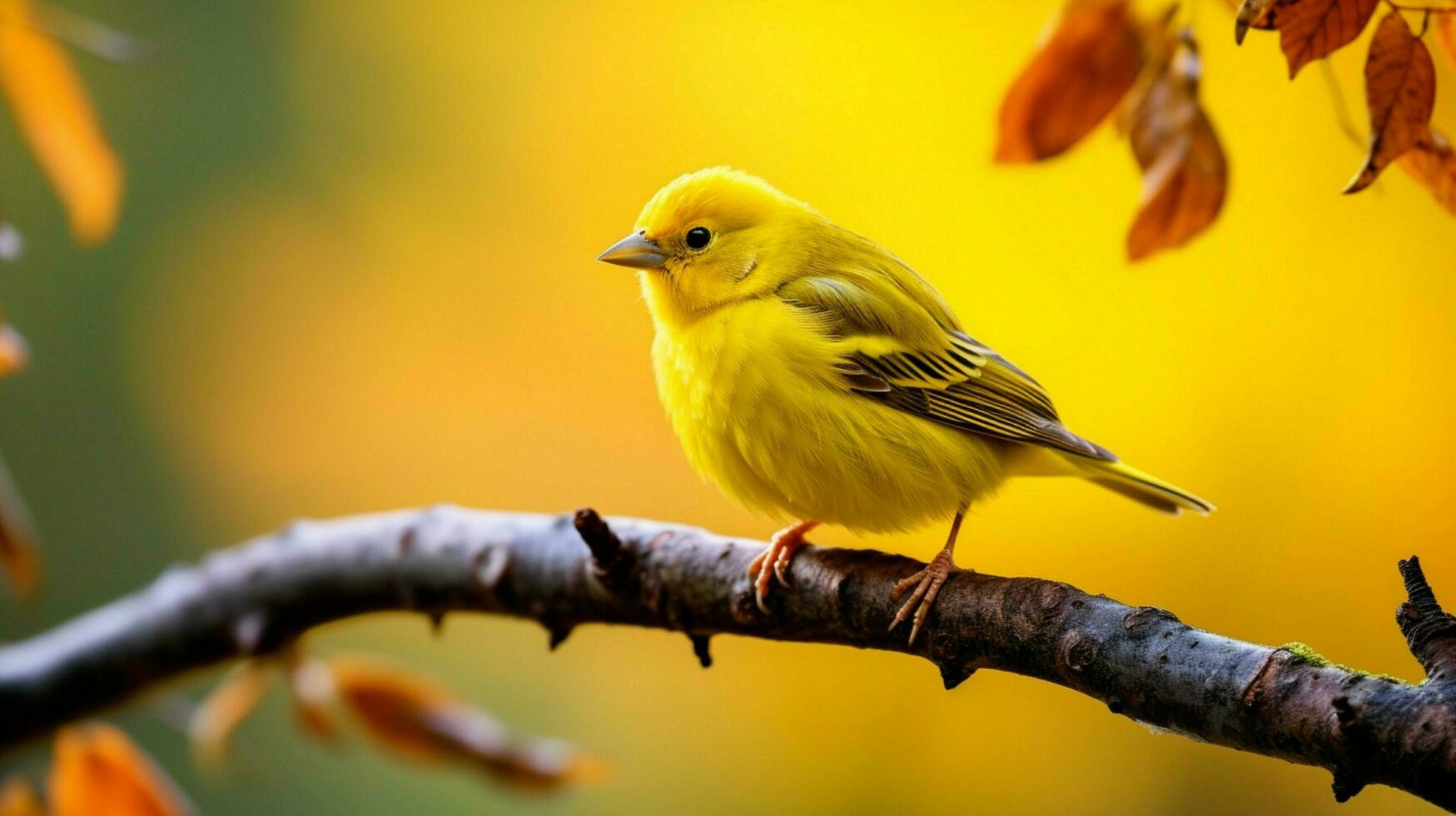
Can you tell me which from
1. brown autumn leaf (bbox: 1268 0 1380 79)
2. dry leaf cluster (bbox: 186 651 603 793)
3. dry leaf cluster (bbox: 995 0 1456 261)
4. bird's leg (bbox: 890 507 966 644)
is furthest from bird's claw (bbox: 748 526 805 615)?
brown autumn leaf (bbox: 1268 0 1380 79)

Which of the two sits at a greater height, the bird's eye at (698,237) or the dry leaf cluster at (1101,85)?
the dry leaf cluster at (1101,85)

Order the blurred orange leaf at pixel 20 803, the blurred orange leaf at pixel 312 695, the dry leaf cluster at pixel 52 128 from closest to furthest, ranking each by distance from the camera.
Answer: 1. the dry leaf cluster at pixel 52 128
2. the blurred orange leaf at pixel 20 803
3. the blurred orange leaf at pixel 312 695

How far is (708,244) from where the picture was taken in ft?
5.33

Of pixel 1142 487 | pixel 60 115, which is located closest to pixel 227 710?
pixel 60 115

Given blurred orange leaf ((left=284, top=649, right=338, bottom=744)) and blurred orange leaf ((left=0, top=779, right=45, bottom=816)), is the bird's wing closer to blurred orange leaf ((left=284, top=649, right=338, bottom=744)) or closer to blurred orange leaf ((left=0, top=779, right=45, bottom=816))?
blurred orange leaf ((left=284, top=649, right=338, bottom=744))

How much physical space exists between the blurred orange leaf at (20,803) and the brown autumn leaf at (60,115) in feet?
1.84

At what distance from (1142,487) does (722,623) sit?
2.02 feet

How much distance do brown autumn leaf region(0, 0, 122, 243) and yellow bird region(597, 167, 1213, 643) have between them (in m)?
0.55

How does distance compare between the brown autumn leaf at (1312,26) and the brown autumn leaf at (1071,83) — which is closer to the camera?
the brown autumn leaf at (1312,26)

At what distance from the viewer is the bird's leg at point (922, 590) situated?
1.14 m

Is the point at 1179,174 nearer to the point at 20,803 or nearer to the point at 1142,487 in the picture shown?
the point at 1142,487

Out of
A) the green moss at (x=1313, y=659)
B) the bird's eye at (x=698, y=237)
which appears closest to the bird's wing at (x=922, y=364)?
the bird's eye at (x=698, y=237)

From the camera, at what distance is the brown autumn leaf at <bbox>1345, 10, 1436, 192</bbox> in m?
0.74

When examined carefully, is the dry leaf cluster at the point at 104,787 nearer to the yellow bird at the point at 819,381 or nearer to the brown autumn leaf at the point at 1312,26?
the yellow bird at the point at 819,381
